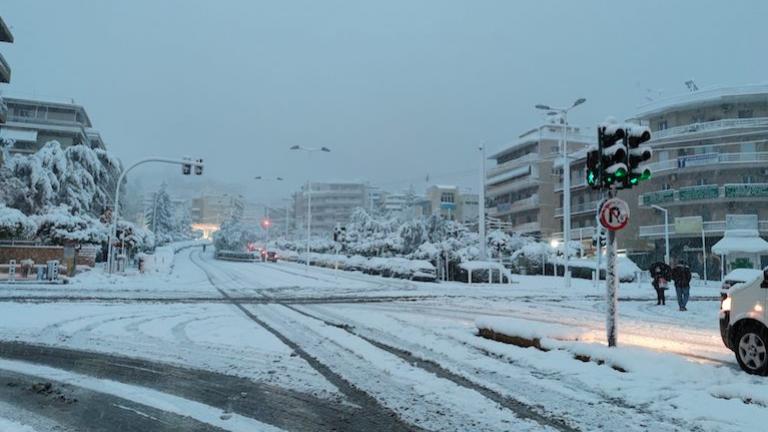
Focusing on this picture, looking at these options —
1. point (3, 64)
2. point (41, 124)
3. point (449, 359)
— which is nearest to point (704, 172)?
point (449, 359)

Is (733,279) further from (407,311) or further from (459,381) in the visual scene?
(459,381)

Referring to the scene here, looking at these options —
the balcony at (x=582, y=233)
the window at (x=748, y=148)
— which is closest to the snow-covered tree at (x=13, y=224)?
the balcony at (x=582, y=233)

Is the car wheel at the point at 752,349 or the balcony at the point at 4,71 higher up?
the balcony at the point at 4,71

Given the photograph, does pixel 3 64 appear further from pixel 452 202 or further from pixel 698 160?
pixel 452 202

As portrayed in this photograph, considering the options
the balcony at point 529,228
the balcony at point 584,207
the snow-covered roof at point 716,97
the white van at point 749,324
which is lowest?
the white van at point 749,324

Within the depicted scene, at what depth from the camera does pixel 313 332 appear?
11172mm

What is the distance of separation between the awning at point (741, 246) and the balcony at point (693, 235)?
34.4ft

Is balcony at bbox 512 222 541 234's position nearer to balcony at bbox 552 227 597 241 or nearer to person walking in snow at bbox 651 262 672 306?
balcony at bbox 552 227 597 241

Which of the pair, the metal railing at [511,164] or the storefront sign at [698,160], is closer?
the storefront sign at [698,160]

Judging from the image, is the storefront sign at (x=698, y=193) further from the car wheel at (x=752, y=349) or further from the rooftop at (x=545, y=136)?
the car wheel at (x=752, y=349)

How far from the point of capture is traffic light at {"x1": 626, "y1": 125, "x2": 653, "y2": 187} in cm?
905

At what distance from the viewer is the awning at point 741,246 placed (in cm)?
3794

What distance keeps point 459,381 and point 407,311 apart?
30.4 feet

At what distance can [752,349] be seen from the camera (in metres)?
7.48
